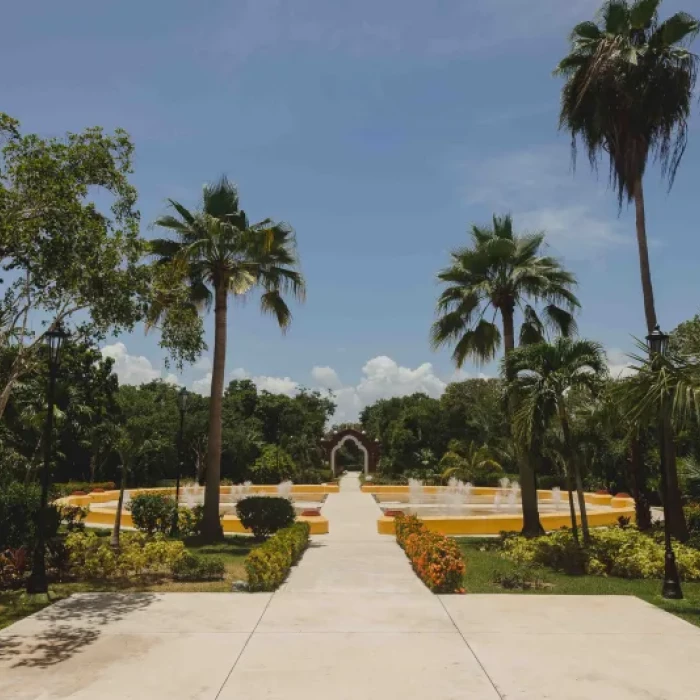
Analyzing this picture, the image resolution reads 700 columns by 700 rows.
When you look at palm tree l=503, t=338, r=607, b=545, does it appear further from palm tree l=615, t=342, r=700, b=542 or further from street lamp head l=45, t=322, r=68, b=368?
street lamp head l=45, t=322, r=68, b=368

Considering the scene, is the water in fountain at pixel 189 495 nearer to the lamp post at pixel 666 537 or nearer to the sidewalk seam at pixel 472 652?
the sidewalk seam at pixel 472 652

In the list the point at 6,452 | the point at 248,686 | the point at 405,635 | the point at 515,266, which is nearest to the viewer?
the point at 248,686

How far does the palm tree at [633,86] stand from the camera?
16047 mm

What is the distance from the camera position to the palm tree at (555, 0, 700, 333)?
16.0 metres

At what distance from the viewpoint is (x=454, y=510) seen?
93.4 feet

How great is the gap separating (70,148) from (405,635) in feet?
30.3

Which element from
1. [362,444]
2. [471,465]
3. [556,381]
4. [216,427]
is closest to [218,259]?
[216,427]

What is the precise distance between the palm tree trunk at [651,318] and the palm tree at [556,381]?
1.99 m

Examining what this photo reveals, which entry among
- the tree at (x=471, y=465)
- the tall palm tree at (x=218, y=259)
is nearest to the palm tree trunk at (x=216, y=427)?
the tall palm tree at (x=218, y=259)

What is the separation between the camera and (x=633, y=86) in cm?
1623

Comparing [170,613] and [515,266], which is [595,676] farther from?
[515,266]

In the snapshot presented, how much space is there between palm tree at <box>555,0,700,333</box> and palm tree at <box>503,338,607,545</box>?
276 centimetres

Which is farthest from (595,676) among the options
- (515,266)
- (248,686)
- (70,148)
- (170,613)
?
(515,266)

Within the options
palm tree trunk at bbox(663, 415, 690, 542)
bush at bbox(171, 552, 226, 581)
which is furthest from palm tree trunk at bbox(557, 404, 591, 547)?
bush at bbox(171, 552, 226, 581)
